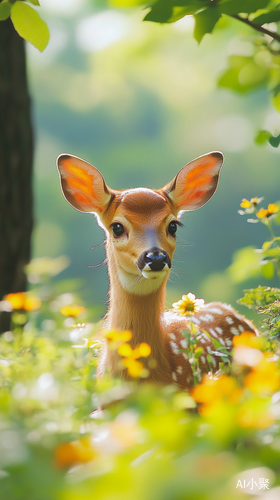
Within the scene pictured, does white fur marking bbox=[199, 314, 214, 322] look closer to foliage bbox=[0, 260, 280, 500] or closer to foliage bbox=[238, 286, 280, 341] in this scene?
foliage bbox=[238, 286, 280, 341]

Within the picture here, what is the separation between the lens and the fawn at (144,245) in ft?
6.00

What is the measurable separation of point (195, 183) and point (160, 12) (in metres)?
1.03

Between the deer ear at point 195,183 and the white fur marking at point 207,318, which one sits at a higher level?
the deer ear at point 195,183

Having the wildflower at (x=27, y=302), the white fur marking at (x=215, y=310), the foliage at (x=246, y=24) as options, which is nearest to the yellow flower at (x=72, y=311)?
the wildflower at (x=27, y=302)

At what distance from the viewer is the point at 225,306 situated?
2721mm

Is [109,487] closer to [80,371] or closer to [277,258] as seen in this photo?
[80,371]

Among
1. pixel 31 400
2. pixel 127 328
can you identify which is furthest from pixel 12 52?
pixel 31 400

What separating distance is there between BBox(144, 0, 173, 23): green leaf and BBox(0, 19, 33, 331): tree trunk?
69.7 inches

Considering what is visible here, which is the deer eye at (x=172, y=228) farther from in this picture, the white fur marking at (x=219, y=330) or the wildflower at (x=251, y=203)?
the white fur marking at (x=219, y=330)

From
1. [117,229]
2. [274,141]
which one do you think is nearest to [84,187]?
[117,229]

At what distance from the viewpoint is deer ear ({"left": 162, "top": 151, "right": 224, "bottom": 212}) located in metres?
2.16

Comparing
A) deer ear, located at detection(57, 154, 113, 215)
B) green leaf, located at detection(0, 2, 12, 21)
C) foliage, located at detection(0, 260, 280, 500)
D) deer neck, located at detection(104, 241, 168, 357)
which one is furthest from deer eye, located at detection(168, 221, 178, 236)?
foliage, located at detection(0, 260, 280, 500)

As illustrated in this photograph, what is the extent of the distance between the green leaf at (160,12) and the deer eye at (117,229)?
84 centimetres

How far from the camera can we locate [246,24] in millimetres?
1585
